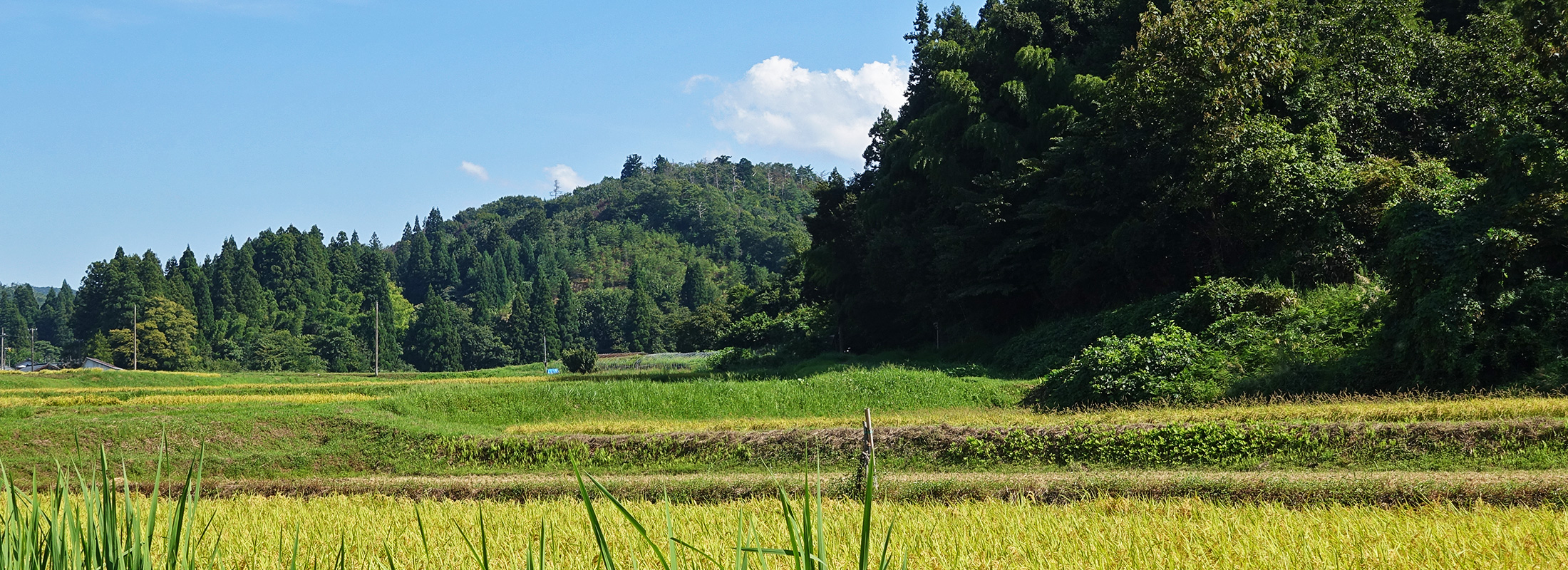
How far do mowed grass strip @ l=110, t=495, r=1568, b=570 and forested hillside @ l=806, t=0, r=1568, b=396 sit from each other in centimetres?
1070

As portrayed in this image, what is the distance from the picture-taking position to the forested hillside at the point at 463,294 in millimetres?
85375

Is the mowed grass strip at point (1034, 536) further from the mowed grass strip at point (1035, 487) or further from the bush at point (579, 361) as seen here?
the bush at point (579, 361)

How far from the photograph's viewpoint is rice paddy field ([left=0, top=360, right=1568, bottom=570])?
5461 millimetres

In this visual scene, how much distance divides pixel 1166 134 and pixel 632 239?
126 meters

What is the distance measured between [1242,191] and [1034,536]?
1823cm

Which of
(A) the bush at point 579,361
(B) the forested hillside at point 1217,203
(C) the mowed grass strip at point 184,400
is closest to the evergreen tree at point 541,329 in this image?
(A) the bush at point 579,361

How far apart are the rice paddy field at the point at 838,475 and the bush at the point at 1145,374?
4.60ft

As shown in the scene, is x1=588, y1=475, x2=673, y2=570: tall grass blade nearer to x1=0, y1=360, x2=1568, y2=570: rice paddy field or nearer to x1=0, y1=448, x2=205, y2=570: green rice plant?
x1=0, y1=360, x2=1568, y2=570: rice paddy field

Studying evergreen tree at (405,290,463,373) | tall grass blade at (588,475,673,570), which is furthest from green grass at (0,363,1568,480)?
evergreen tree at (405,290,463,373)

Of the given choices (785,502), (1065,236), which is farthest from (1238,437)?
(1065,236)

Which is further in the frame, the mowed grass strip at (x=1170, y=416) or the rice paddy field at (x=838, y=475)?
the mowed grass strip at (x=1170, y=416)

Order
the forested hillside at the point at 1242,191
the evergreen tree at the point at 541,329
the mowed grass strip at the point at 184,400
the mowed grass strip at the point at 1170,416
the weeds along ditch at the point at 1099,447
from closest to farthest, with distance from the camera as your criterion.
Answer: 1. the weeds along ditch at the point at 1099,447
2. the mowed grass strip at the point at 1170,416
3. the forested hillside at the point at 1242,191
4. the mowed grass strip at the point at 184,400
5. the evergreen tree at the point at 541,329

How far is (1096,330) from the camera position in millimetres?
25250

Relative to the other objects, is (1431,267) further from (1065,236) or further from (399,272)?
(399,272)
